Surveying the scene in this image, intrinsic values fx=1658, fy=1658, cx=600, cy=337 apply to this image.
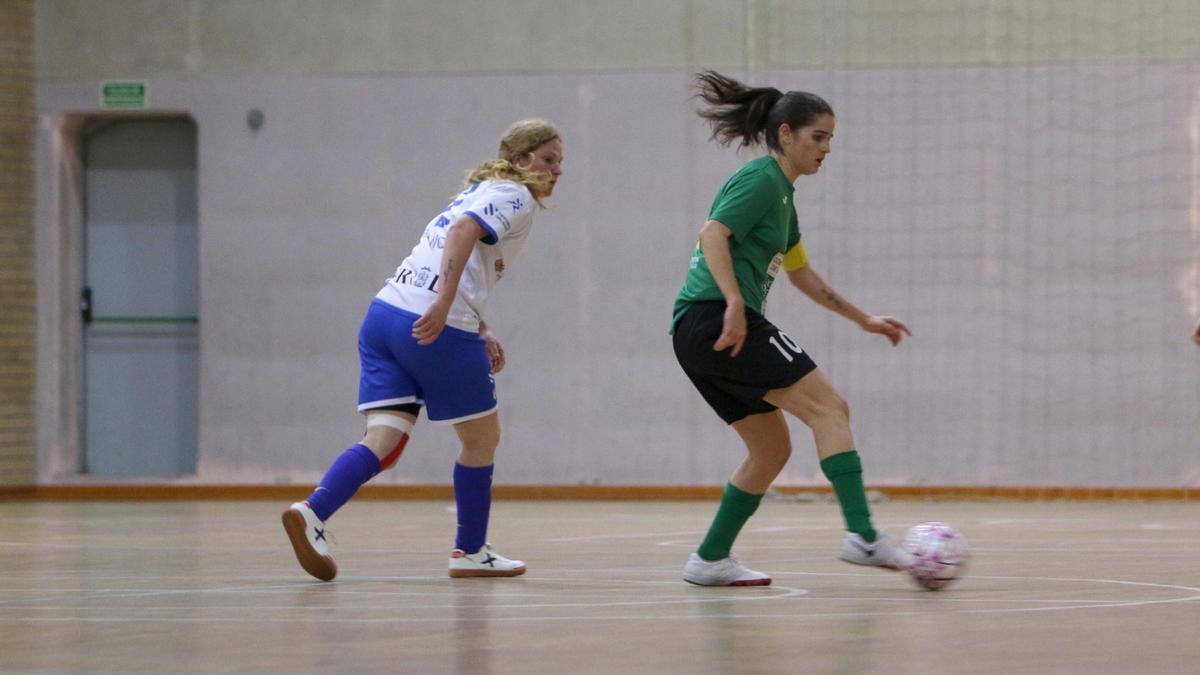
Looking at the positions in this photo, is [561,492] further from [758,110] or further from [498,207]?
[758,110]

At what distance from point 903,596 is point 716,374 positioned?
812 mm

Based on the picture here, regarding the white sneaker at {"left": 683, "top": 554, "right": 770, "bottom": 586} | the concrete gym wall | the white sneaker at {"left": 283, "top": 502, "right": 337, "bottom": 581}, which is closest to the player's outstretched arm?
the white sneaker at {"left": 683, "top": 554, "right": 770, "bottom": 586}

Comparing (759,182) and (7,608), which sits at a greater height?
(759,182)

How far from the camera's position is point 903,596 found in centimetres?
448

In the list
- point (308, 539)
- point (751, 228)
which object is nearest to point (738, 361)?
point (751, 228)

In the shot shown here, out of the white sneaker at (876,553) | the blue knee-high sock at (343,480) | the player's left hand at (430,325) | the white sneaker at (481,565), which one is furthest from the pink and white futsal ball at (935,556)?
the blue knee-high sock at (343,480)

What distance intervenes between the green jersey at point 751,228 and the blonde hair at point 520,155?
2.23 ft

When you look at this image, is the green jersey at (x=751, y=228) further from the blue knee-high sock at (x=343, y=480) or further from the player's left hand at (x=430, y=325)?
the blue knee-high sock at (x=343, y=480)

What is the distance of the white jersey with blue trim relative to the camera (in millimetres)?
5145

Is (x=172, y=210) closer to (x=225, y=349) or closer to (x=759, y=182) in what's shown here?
Answer: (x=225, y=349)

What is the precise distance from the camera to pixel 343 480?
498cm

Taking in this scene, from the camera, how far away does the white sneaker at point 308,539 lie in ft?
15.9

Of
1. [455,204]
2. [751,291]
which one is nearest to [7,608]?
[455,204]

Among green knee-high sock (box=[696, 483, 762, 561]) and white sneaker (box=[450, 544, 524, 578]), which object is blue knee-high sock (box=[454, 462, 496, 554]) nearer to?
white sneaker (box=[450, 544, 524, 578])
